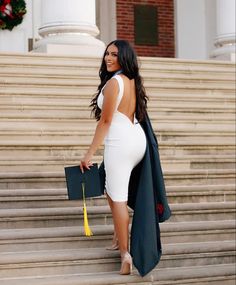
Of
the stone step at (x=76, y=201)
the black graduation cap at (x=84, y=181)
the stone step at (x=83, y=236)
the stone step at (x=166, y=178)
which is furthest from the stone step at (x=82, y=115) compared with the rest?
the black graduation cap at (x=84, y=181)

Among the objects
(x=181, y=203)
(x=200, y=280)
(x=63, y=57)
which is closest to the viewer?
(x=200, y=280)

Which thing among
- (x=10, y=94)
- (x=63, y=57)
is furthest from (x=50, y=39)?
(x=10, y=94)

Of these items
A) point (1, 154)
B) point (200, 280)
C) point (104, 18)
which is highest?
point (104, 18)

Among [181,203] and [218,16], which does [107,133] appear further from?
[218,16]

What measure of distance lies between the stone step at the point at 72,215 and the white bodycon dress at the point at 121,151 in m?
0.99

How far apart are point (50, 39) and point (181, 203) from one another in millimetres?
3459

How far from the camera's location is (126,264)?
6.93 meters

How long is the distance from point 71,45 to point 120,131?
4.35m

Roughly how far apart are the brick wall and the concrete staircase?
4.73 metres

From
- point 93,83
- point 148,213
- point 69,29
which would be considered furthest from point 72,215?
point 69,29

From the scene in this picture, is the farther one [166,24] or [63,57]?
[166,24]

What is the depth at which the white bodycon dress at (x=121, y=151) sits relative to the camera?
682cm

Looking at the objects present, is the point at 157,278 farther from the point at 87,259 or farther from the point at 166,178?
the point at 166,178

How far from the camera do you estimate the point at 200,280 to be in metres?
7.31
